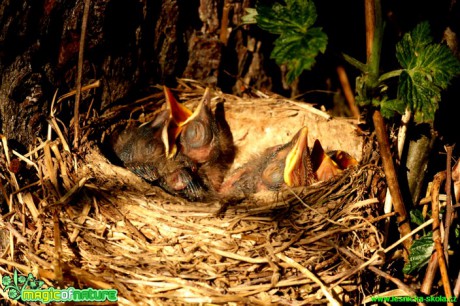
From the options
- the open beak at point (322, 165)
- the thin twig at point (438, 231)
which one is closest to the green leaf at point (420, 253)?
the thin twig at point (438, 231)

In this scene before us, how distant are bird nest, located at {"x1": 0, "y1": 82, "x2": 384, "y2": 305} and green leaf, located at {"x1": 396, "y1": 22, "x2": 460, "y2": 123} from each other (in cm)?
30

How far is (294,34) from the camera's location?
6.29 feet

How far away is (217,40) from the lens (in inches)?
104

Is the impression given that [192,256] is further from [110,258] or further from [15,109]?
[15,109]

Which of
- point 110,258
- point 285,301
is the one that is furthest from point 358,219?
point 110,258

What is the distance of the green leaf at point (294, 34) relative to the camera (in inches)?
73.0

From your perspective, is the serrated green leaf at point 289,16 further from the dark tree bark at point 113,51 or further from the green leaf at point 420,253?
the green leaf at point 420,253

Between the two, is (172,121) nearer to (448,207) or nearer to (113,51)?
(113,51)

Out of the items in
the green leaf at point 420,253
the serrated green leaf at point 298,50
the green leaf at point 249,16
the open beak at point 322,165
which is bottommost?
the green leaf at point 420,253

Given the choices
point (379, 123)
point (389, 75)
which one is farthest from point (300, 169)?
point (389, 75)

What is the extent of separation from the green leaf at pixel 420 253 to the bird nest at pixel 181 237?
5.1 inches

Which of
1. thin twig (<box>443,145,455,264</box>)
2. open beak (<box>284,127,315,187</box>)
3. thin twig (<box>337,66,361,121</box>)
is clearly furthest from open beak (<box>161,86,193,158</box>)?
thin twig (<box>443,145,455,264</box>)

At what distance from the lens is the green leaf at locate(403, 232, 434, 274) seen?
1.95 m

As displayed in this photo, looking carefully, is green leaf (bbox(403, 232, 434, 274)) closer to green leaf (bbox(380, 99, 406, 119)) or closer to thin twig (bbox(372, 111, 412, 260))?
thin twig (bbox(372, 111, 412, 260))
